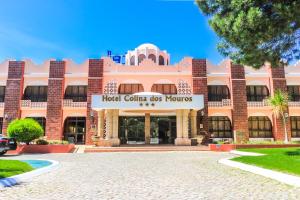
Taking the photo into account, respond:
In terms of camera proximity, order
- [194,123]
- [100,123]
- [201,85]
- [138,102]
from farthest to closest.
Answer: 1. [201,85]
2. [194,123]
3. [100,123]
4. [138,102]

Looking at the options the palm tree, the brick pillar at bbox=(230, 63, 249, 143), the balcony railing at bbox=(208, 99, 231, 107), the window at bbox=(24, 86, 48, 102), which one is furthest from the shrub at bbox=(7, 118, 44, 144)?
the palm tree

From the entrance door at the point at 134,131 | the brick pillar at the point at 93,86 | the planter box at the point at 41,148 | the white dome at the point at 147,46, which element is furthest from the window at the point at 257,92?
the planter box at the point at 41,148

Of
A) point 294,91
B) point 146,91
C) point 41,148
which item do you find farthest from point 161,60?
point 41,148

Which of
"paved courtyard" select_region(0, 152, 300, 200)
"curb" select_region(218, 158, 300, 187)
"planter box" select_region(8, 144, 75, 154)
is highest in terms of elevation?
"planter box" select_region(8, 144, 75, 154)

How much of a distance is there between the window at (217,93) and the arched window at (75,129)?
13.6 meters

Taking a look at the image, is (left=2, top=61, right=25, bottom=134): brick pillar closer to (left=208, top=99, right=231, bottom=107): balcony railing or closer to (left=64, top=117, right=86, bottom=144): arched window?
(left=64, top=117, right=86, bottom=144): arched window

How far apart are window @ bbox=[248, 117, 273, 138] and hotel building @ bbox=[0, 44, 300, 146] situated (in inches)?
3.9

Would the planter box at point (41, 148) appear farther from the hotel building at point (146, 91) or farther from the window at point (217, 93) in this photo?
the window at point (217, 93)

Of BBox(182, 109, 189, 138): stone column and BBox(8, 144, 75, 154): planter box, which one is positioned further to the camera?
BBox(182, 109, 189, 138): stone column

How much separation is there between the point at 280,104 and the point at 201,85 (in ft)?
25.5

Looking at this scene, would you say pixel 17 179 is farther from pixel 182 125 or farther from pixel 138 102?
pixel 182 125

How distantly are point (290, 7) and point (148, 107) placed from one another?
1791 cm

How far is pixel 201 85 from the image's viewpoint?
32.1m

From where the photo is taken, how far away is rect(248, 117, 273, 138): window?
3259 cm
